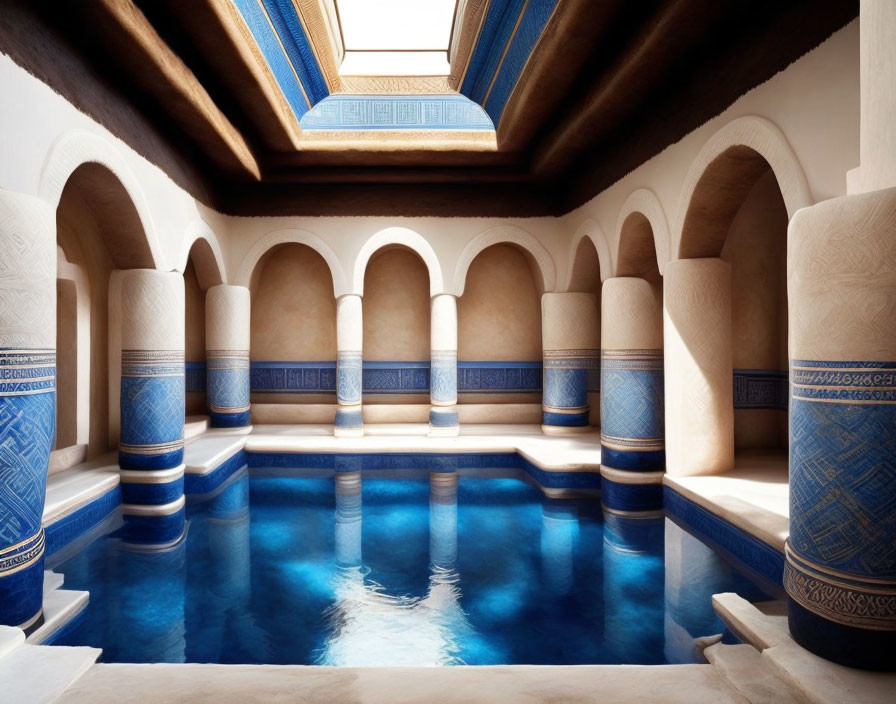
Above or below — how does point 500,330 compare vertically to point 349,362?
above

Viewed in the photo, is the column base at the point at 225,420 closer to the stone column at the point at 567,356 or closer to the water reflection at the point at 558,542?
the stone column at the point at 567,356

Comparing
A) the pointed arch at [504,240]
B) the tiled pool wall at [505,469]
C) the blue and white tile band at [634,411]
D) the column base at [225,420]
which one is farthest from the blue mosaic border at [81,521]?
the pointed arch at [504,240]

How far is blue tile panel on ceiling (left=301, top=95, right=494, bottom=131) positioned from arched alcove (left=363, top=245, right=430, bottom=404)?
201cm

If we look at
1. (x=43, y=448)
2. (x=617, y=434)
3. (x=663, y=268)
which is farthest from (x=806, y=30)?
(x=43, y=448)

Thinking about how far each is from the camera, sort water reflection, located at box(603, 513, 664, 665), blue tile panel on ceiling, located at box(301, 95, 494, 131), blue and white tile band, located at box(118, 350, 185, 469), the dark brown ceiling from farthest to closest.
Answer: blue tile panel on ceiling, located at box(301, 95, 494, 131) → blue and white tile band, located at box(118, 350, 185, 469) → the dark brown ceiling → water reflection, located at box(603, 513, 664, 665)

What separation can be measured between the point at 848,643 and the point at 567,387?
15.8 feet

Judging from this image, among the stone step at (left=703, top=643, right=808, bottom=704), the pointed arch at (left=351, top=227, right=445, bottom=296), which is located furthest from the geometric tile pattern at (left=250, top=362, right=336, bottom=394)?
the stone step at (left=703, top=643, right=808, bottom=704)

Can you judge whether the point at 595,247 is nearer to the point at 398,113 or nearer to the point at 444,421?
the point at 398,113

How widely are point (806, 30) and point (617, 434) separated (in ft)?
8.95

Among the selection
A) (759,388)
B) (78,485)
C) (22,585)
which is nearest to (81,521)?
(78,485)

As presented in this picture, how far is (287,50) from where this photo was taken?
448cm

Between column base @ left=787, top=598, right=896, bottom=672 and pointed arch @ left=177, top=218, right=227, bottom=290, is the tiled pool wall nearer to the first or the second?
column base @ left=787, top=598, right=896, bottom=672

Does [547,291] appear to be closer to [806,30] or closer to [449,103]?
Result: [449,103]

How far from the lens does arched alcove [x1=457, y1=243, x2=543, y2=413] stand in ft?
24.2
